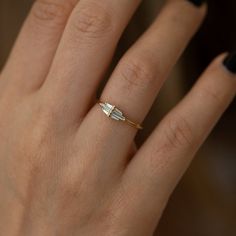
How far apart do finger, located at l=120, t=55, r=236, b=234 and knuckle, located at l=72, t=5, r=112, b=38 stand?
0.18m

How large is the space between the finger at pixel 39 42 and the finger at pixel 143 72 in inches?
4.9

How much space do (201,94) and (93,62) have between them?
0.19 meters

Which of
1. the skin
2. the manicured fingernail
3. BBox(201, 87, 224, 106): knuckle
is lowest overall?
the skin

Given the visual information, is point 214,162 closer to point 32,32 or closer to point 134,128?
point 134,128

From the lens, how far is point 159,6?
939 mm

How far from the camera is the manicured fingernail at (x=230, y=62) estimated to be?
72 cm

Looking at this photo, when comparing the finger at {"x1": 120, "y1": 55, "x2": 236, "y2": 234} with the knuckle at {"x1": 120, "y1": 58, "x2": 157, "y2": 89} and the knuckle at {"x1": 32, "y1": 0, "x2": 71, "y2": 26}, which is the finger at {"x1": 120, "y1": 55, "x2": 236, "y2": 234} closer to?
the knuckle at {"x1": 120, "y1": 58, "x2": 157, "y2": 89}

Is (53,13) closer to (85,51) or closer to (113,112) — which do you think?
(85,51)

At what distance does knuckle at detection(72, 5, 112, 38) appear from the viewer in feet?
2.27

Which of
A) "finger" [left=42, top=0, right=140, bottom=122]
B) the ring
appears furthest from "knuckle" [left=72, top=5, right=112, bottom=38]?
the ring

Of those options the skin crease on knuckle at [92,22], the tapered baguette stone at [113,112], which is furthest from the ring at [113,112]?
the skin crease on knuckle at [92,22]

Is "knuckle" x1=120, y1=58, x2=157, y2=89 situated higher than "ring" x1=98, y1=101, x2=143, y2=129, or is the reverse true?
"knuckle" x1=120, y1=58, x2=157, y2=89

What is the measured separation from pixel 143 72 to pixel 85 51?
0.32 feet

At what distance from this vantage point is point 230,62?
729 mm
